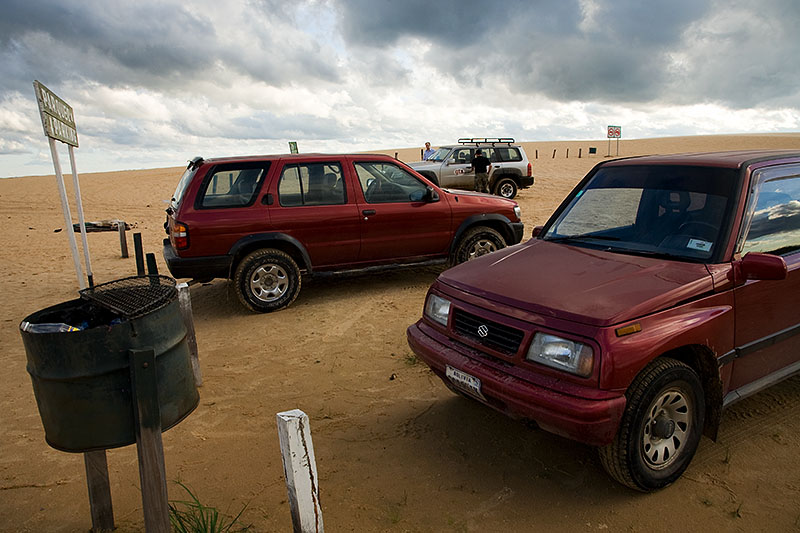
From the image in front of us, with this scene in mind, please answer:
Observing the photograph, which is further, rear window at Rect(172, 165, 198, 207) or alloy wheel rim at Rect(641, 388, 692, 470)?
rear window at Rect(172, 165, 198, 207)

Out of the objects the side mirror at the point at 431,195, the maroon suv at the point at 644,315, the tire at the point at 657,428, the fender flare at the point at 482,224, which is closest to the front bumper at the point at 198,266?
the side mirror at the point at 431,195

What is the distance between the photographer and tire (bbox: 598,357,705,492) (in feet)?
9.27

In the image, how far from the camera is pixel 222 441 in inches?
155

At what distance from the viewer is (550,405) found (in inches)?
110

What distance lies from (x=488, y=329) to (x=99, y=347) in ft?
6.66

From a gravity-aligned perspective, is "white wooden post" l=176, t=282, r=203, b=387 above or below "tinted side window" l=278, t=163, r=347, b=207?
below

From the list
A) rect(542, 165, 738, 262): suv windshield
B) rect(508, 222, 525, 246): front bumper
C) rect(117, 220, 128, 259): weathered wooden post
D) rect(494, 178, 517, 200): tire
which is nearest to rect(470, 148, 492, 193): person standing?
rect(494, 178, 517, 200): tire

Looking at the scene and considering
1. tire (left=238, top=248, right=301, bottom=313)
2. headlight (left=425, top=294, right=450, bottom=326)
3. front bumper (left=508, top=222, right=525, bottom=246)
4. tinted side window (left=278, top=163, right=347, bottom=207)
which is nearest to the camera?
headlight (left=425, top=294, right=450, bottom=326)

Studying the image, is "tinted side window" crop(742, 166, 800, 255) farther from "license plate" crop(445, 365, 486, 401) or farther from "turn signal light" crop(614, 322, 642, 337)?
"license plate" crop(445, 365, 486, 401)

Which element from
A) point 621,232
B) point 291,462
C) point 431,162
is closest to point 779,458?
point 621,232

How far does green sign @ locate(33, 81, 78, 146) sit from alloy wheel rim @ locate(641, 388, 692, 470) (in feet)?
23.9

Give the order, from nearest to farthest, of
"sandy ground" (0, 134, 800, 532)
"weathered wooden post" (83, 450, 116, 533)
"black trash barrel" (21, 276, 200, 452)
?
"black trash barrel" (21, 276, 200, 452), "weathered wooden post" (83, 450, 116, 533), "sandy ground" (0, 134, 800, 532)

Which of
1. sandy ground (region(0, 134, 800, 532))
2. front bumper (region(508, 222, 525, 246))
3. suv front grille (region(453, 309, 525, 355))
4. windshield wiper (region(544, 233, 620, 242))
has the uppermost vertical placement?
windshield wiper (region(544, 233, 620, 242))

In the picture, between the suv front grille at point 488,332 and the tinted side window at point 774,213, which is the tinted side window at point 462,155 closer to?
the tinted side window at point 774,213
